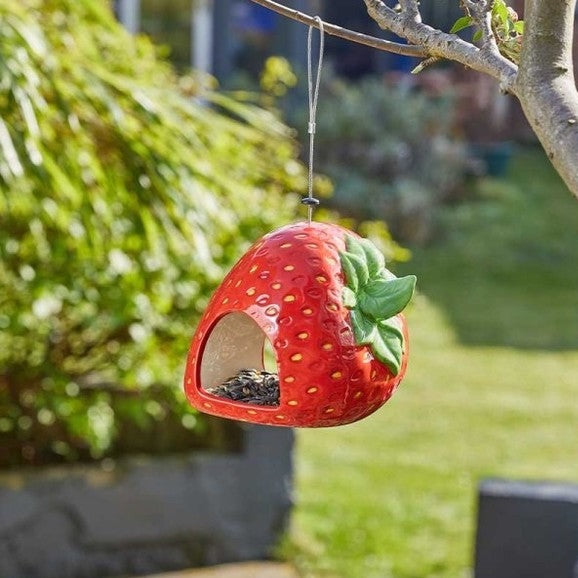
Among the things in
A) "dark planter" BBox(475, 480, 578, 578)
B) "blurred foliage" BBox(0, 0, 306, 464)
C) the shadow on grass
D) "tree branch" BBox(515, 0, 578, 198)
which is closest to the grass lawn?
the shadow on grass

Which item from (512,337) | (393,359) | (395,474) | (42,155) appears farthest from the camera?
(512,337)

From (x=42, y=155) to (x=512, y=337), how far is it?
551 cm

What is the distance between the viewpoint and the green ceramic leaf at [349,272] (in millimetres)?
1688

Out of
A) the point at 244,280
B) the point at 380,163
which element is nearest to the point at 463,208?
the point at 380,163

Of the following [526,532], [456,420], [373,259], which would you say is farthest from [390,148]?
[373,259]

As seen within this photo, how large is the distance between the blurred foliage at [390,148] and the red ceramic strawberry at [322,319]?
8.66 meters

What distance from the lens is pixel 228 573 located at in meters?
4.39

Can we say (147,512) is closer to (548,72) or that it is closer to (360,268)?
(360,268)

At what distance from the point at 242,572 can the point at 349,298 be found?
2.90m

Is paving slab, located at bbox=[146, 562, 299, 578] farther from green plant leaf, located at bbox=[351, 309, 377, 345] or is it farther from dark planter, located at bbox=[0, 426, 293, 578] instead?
green plant leaf, located at bbox=[351, 309, 377, 345]

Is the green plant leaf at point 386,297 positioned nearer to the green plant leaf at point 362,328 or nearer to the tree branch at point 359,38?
the green plant leaf at point 362,328

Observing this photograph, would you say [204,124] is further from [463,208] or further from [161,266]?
[463,208]

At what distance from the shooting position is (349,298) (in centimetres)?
168

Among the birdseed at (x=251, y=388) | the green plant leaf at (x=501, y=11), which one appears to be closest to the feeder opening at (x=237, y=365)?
the birdseed at (x=251, y=388)
